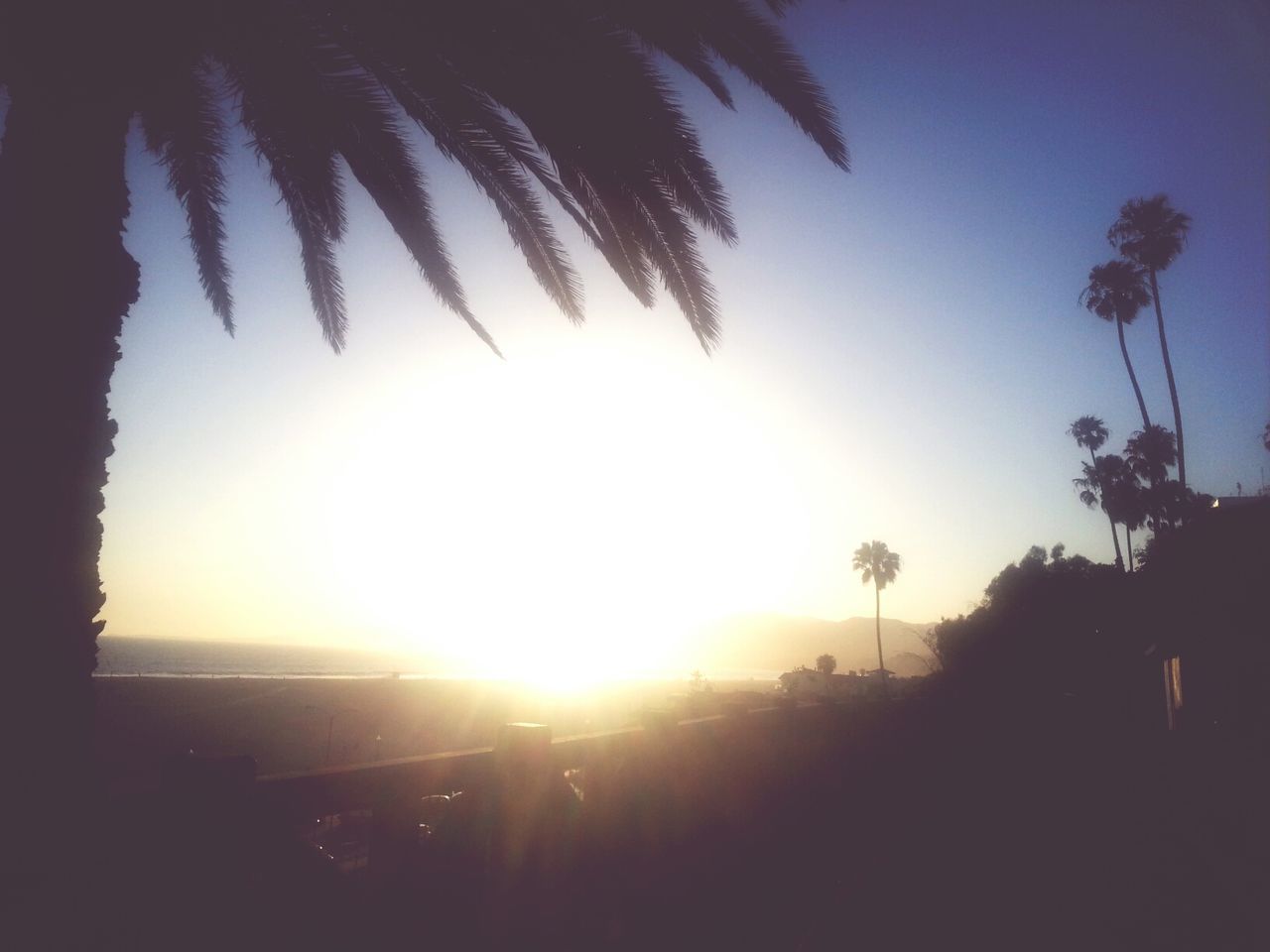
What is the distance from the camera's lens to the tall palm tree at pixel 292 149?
10.3 feet

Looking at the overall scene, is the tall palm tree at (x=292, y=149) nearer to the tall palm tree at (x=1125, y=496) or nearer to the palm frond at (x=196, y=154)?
the palm frond at (x=196, y=154)

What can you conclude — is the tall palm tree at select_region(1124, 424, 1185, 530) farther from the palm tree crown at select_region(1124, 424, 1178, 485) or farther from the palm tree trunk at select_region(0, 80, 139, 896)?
the palm tree trunk at select_region(0, 80, 139, 896)

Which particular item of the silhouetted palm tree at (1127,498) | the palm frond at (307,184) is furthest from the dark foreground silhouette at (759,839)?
the silhouetted palm tree at (1127,498)

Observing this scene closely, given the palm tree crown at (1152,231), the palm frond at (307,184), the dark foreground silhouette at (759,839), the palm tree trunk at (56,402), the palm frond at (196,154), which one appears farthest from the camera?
the palm tree crown at (1152,231)

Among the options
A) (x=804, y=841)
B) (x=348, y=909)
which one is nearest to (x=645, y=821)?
(x=804, y=841)

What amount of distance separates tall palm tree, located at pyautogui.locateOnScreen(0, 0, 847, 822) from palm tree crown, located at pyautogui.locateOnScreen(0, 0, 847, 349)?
1 cm

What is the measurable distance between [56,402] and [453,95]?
3155 mm

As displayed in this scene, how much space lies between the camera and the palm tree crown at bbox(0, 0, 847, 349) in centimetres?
369

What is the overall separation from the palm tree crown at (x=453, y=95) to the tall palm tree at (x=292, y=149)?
0.01 metres

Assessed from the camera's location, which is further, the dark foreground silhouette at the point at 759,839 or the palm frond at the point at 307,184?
the palm frond at the point at 307,184

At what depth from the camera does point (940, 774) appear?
789 cm

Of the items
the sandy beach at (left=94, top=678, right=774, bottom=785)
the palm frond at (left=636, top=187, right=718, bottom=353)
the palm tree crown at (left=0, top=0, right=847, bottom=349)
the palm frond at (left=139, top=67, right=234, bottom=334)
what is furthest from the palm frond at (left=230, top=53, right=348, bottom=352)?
the sandy beach at (left=94, top=678, right=774, bottom=785)

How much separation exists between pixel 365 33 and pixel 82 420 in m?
3.01

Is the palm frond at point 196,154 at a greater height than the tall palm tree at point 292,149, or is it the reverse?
the palm frond at point 196,154
